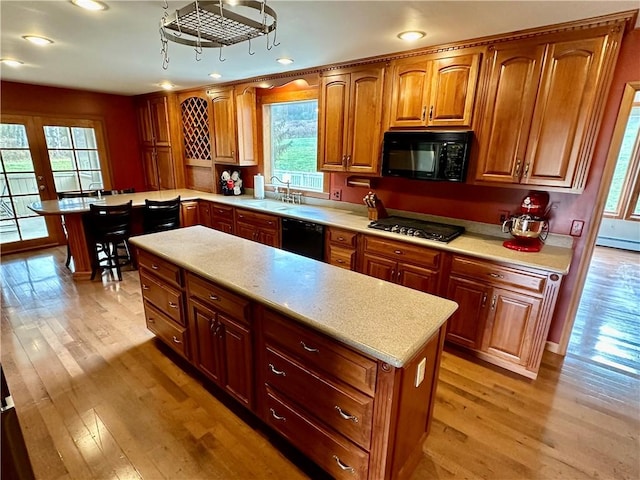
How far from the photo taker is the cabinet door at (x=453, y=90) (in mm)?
2486

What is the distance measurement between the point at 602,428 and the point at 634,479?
34 cm

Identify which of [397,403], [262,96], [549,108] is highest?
[262,96]

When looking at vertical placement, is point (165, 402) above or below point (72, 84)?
below

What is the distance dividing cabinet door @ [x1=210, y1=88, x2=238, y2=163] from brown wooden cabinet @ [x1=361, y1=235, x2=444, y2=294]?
8.66 feet

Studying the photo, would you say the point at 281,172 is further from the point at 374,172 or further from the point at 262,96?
the point at 374,172

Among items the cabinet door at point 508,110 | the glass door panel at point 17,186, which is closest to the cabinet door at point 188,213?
the glass door panel at point 17,186

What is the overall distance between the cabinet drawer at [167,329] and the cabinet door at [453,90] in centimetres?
259

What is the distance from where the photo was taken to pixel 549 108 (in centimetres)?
222

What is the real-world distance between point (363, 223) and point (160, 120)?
4.13 metres

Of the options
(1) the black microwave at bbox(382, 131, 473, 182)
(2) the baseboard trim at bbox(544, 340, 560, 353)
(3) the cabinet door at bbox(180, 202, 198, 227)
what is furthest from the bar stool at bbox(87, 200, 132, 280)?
(2) the baseboard trim at bbox(544, 340, 560, 353)

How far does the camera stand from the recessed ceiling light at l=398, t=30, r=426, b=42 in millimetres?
2318

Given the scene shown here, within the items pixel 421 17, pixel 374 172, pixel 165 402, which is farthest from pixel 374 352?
pixel 374 172

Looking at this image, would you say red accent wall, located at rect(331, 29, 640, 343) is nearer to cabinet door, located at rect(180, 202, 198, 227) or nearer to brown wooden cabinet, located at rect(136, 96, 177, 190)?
cabinet door, located at rect(180, 202, 198, 227)

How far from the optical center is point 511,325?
7.76ft
